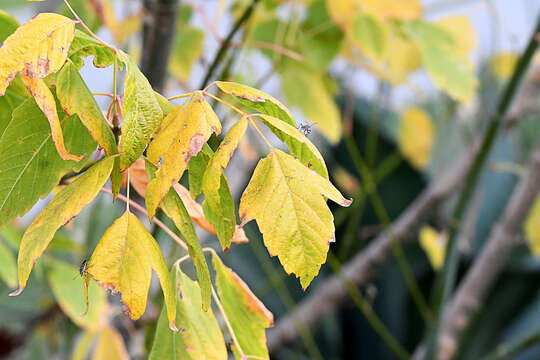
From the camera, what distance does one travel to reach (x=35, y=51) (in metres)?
0.15

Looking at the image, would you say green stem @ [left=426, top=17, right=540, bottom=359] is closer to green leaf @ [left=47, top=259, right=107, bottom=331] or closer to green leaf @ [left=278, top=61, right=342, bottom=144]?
green leaf @ [left=278, top=61, right=342, bottom=144]

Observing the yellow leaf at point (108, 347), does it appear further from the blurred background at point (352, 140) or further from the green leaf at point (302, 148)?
the green leaf at point (302, 148)

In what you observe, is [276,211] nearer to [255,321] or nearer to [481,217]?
[255,321]

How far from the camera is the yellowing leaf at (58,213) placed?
15cm

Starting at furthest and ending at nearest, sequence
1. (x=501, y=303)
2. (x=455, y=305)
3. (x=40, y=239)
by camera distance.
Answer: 1. (x=501, y=303)
2. (x=455, y=305)
3. (x=40, y=239)

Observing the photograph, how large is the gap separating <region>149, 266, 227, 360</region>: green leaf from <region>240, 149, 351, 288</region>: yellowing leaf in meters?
0.05

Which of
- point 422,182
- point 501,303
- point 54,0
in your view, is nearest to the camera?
point 54,0

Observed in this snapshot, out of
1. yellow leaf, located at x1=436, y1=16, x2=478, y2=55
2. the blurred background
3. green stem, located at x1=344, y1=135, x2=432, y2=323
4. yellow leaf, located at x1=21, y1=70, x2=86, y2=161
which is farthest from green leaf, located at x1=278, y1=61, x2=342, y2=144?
yellow leaf, located at x1=21, y1=70, x2=86, y2=161

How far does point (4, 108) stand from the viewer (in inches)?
8.3

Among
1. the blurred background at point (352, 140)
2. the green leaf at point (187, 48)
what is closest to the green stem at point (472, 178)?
the blurred background at point (352, 140)

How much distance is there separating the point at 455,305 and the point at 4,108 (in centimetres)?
58

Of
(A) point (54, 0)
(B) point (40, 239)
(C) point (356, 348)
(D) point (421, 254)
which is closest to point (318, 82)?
(A) point (54, 0)

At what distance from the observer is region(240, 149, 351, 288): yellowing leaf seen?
0.16m

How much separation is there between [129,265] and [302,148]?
0.07 meters
